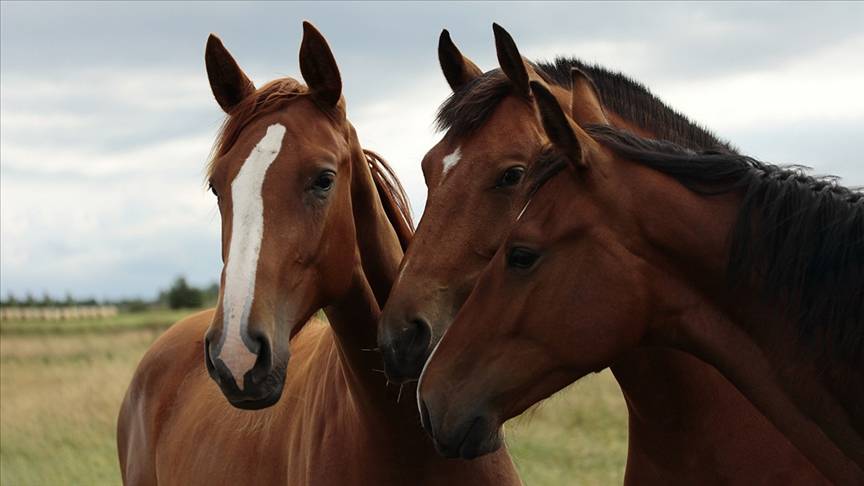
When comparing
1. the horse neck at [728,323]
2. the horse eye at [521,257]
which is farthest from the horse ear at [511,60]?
the horse eye at [521,257]

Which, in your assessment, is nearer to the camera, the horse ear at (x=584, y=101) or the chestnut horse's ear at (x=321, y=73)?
the horse ear at (x=584, y=101)

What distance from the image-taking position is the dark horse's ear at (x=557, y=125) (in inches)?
129

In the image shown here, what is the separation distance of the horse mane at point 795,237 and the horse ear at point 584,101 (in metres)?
0.70

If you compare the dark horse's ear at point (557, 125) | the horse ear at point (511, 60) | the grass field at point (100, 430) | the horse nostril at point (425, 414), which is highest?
the horse ear at point (511, 60)

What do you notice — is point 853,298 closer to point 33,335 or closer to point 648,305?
point 648,305

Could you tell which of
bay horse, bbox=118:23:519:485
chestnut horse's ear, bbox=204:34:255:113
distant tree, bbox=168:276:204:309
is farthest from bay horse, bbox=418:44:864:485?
distant tree, bbox=168:276:204:309

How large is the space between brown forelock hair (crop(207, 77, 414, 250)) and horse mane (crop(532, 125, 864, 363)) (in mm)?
1362

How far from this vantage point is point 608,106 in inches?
177

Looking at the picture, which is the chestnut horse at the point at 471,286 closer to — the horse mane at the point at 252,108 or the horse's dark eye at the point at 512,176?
the horse's dark eye at the point at 512,176

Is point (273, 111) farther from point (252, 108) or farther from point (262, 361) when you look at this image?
point (262, 361)

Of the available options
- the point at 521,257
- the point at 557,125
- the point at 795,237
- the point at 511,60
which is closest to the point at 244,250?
the point at 521,257

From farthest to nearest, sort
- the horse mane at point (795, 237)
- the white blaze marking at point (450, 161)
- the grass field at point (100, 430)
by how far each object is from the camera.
Result: the grass field at point (100, 430)
the white blaze marking at point (450, 161)
the horse mane at point (795, 237)

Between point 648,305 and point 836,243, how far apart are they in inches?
23.2

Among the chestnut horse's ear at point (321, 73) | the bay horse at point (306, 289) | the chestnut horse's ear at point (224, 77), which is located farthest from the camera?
the chestnut horse's ear at point (224, 77)
